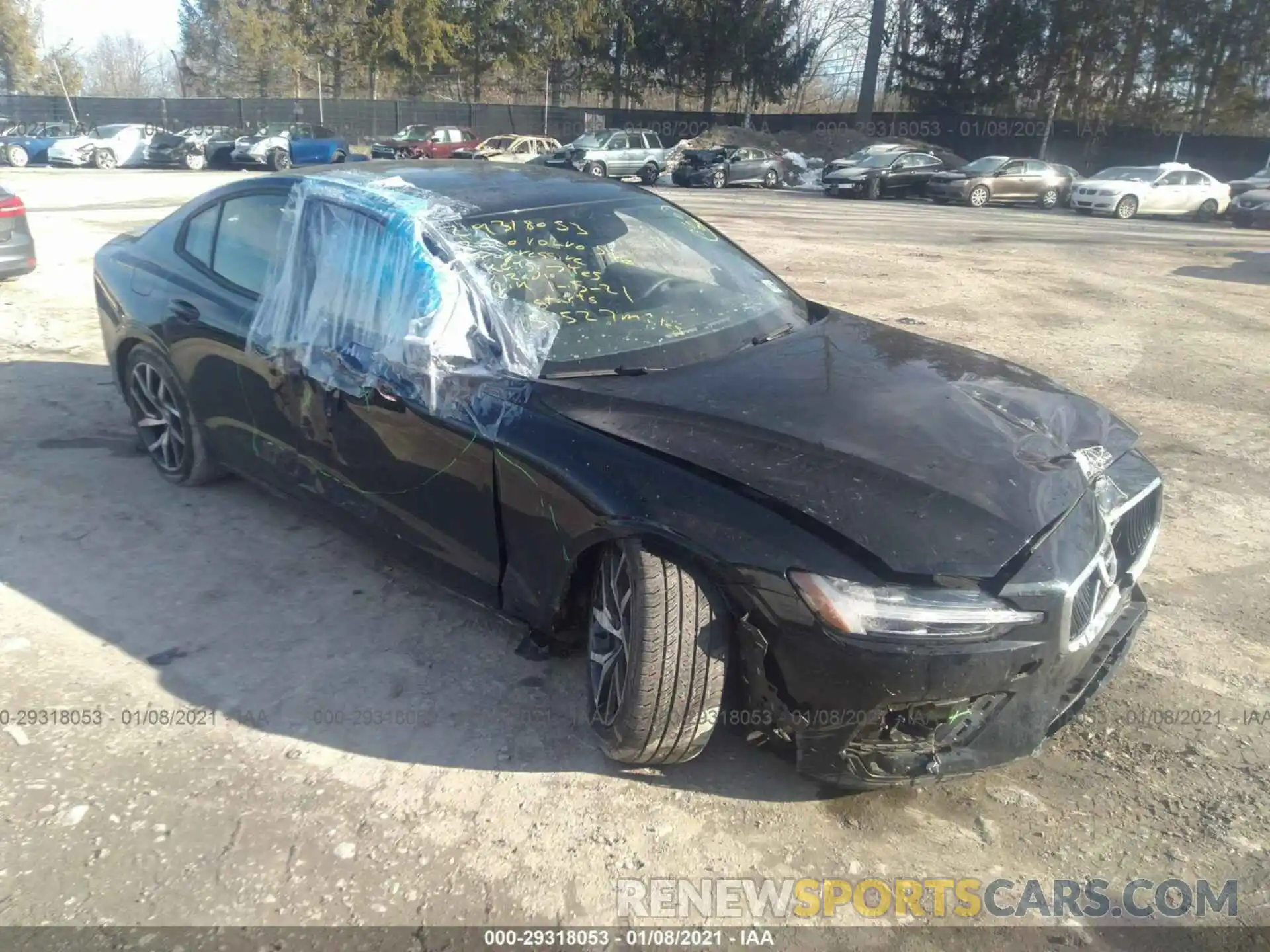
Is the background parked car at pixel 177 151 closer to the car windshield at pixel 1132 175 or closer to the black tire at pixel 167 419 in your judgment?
the car windshield at pixel 1132 175

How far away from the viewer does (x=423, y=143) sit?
32.9 meters

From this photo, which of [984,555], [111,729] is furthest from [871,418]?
[111,729]

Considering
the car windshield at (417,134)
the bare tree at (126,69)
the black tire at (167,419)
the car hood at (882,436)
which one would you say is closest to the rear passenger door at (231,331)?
the black tire at (167,419)

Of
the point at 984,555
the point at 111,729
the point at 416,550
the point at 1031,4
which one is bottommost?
the point at 111,729

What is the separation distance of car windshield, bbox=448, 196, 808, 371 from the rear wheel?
24991 millimetres

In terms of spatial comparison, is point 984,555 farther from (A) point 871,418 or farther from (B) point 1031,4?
(B) point 1031,4

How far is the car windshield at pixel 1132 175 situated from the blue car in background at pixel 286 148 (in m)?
21.5

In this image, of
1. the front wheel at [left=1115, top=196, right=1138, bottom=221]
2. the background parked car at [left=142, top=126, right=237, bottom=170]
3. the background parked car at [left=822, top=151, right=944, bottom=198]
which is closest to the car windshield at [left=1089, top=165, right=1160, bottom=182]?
the front wheel at [left=1115, top=196, right=1138, bottom=221]

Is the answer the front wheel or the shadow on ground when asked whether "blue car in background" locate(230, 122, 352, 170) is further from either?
the shadow on ground

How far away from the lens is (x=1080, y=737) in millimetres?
3047

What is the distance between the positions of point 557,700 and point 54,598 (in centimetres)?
216

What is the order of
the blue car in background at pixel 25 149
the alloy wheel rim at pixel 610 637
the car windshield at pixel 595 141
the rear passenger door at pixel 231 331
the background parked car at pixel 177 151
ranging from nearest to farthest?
the alloy wheel rim at pixel 610 637 < the rear passenger door at pixel 231 331 < the car windshield at pixel 595 141 < the blue car in background at pixel 25 149 < the background parked car at pixel 177 151

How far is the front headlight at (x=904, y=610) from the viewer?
232cm

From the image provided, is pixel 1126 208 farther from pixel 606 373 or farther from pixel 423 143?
pixel 606 373
